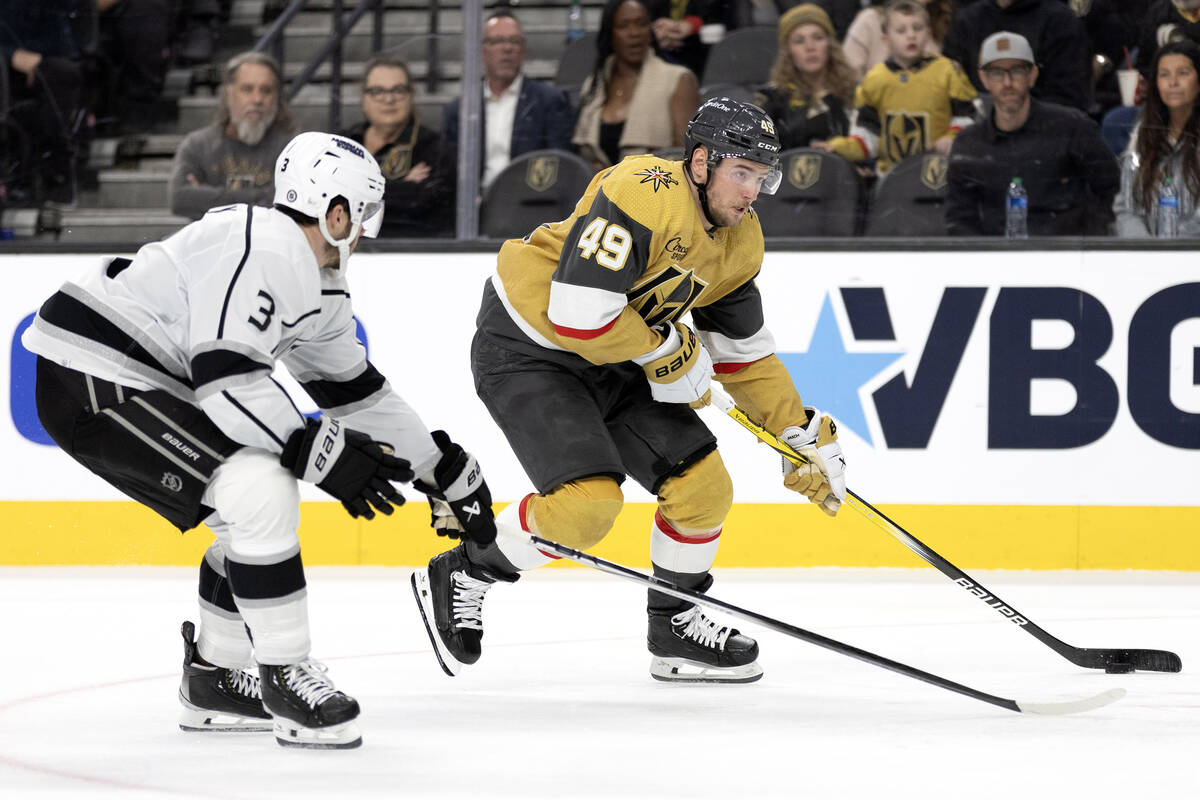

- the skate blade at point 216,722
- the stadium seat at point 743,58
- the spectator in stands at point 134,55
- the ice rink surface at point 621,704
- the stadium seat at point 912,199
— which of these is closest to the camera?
the ice rink surface at point 621,704

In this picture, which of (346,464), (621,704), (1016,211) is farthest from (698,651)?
(1016,211)

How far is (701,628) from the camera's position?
3631mm

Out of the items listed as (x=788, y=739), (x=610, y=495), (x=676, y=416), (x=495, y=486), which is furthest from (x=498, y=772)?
(x=495, y=486)

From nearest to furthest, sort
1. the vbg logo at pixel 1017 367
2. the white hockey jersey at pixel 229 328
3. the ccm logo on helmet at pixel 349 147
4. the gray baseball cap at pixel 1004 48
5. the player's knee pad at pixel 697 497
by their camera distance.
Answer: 1. the white hockey jersey at pixel 229 328
2. the ccm logo on helmet at pixel 349 147
3. the player's knee pad at pixel 697 497
4. the vbg logo at pixel 1017 367
5. the gray baseball cap at pixel 1004 48

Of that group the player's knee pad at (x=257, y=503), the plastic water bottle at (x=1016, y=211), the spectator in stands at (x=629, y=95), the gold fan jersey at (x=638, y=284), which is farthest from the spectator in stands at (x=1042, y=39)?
the player's knee pad at (x=257, y=503)

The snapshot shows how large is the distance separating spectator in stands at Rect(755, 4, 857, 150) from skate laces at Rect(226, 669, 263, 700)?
3.21 meters

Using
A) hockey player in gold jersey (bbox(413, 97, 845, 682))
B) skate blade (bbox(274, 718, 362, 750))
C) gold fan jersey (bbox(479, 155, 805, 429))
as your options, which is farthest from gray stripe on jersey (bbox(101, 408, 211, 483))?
gold fan jersey (bbox(479, 155, 805, 429))

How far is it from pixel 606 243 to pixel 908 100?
2.64 m

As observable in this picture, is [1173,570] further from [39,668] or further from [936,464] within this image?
[39,668]

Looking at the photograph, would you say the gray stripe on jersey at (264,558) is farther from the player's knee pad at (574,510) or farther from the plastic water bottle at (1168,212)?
the plastic water bottle at (1168,212)

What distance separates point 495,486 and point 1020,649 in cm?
208

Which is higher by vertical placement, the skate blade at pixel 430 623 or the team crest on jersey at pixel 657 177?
the team crest on jersey at pixel 657 177

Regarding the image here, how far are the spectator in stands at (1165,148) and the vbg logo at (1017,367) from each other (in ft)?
0.97

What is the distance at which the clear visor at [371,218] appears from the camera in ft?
9.52
